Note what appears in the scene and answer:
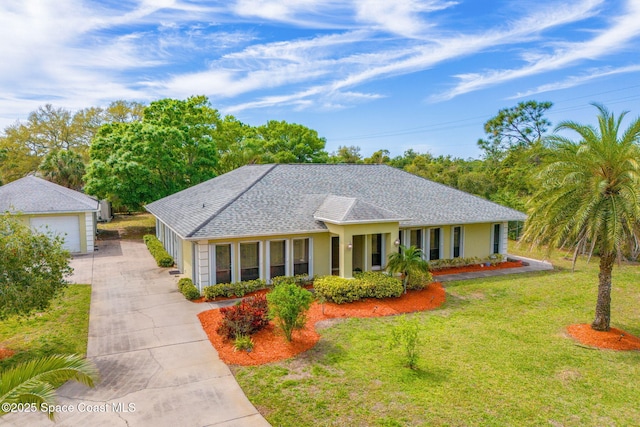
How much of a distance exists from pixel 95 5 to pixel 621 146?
17.2 m

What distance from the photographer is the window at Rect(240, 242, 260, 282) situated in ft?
55.1

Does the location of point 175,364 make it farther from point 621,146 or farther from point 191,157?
point 191,157

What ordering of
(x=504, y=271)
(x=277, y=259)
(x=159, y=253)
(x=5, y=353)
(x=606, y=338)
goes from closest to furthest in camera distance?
(x=5, y=353)
(x=606, y=338)
(x=277, y=259)
(x=504, y=271)
(x=159, y=253)

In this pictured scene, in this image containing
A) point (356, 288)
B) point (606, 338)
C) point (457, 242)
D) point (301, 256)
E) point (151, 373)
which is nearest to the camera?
point (151, 373)

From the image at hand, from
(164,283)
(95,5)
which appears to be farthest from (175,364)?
(95,5)

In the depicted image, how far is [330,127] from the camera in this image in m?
55.3

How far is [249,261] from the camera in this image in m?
16.9

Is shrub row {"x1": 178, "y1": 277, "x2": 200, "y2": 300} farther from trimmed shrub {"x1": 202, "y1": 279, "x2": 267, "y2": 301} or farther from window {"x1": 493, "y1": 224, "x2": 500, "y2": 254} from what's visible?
window {"x1": 493, "y1": 224, "x2": 500, "y2": 254}

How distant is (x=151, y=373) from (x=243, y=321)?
2.83 m

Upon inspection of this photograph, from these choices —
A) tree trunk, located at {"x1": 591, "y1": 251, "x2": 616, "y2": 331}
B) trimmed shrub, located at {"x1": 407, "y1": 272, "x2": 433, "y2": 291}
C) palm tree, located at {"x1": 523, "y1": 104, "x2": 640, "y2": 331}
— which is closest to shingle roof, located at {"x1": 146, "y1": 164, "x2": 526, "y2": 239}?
trimmed shrub, located at {"x1": 407, "y1": 272, "x2": 433, "y2": 291}

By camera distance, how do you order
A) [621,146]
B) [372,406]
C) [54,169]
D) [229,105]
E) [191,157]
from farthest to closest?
[229,105] < [54,169] < [191,157] < [621,146] < [372,406]

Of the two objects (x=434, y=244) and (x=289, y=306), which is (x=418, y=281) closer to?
(x=434, y=244)

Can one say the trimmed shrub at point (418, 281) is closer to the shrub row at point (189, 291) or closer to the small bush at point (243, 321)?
the small bush at point (243, 321)

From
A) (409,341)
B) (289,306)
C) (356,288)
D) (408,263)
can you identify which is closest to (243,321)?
(289,306)
